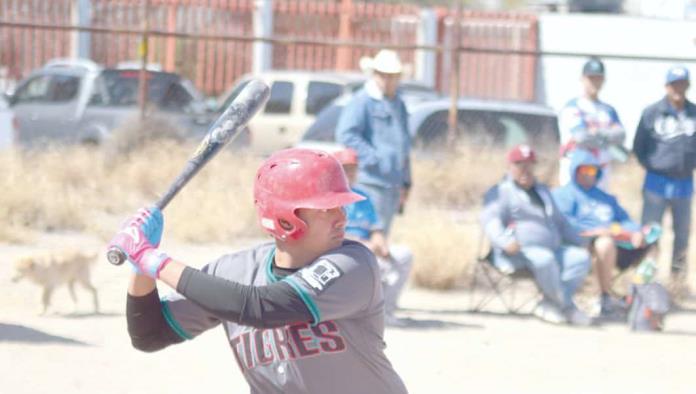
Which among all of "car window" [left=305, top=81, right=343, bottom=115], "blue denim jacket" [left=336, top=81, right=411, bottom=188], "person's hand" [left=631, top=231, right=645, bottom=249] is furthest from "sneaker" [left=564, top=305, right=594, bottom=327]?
"car window" [left=305, top=81, right=343, bottom=115]

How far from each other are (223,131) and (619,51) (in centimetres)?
2421

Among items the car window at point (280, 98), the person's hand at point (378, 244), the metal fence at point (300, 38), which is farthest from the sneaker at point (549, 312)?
the metal fence at point (300, 38)

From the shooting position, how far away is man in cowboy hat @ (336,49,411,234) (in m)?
9.19

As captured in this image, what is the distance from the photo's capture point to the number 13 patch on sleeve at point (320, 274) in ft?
11.2

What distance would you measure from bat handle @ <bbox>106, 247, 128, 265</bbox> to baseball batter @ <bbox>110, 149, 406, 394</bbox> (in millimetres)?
16

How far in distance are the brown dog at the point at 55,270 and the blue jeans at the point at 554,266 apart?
272cm

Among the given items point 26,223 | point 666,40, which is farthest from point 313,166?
point 666,40

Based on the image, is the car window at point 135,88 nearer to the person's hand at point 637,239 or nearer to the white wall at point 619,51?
the white wall at point 619,51

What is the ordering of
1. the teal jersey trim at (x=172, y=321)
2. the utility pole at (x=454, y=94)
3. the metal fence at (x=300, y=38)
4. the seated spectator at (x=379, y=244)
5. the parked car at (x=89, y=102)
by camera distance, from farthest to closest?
the metal fence at (x=300, y=38) → the parked car at (x=89, y=102) → the utility pole at (x=454, y=94) → the seated spectator at (x=379, y=244) → the teal jersey trim at (x=172, y=321)

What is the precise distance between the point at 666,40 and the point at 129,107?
39.9 feet

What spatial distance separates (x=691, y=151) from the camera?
33.0ft

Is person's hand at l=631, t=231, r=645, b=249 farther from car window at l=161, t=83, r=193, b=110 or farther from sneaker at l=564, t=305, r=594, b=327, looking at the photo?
car window at l=161, t=83, r=193, b=110

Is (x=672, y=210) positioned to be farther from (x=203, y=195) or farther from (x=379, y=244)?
(x=203, y=195)

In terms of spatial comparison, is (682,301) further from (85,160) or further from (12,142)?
(12,142)
